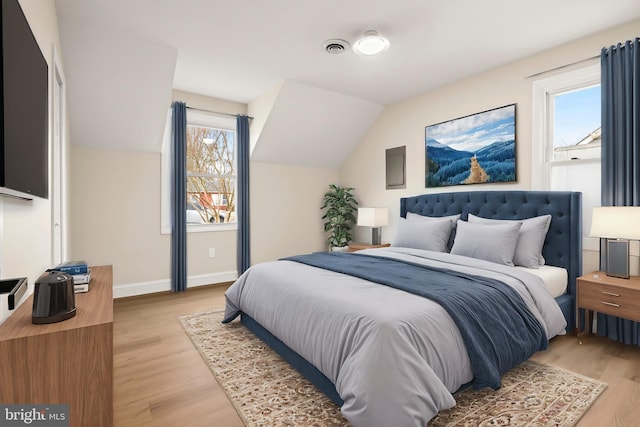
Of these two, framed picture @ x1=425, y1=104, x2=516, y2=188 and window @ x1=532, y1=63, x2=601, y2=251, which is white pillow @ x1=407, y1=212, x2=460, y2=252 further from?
window @ x1=532, y1=63, x2=601, y2=251

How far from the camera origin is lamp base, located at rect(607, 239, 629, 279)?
254 centimetres

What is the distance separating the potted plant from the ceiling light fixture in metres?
2.59

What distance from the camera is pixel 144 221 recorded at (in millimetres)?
4109

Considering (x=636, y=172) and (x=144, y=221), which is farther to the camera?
(x=144, y=221)

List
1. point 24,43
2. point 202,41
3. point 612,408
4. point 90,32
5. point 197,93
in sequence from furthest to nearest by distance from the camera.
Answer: point 197,93 < point 202,41 < point 90,32 < point 612,408 < point 24,43

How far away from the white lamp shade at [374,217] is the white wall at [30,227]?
3.50 m

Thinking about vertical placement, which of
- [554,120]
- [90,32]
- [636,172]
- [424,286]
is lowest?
[424,286]

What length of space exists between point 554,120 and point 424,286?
2.47m

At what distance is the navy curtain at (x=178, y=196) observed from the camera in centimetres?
417

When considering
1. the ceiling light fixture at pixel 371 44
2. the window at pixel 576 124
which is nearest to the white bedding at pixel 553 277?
the window at pixel 576 124

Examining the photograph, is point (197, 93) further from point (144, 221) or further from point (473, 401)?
point (473, 401)

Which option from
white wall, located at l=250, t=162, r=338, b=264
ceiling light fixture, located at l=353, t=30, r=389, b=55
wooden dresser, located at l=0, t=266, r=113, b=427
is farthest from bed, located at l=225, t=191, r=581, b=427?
white wall, located at l=250, t=162, r=338, b=264

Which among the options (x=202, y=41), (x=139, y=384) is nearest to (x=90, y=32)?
(x=202, y=41)

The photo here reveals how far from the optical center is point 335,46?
10.1ft
